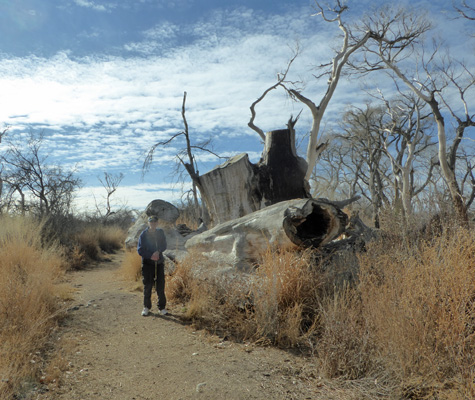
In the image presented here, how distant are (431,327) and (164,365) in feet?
8.95

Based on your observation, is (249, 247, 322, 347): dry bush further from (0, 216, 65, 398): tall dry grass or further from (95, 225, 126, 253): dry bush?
(95, 225, 126, 253): dry bush

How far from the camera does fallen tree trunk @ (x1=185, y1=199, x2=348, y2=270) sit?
5.59 m

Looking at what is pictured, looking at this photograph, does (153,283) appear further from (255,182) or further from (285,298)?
(255,182)

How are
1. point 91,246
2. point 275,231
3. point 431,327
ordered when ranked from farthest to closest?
point 91,246
point 275,231
point 431,327

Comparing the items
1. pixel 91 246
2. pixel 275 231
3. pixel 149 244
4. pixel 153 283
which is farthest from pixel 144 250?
pixel 91 246

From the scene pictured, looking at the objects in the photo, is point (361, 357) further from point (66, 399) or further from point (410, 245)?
point (66, 399)

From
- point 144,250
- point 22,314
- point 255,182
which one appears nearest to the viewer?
point 22,314

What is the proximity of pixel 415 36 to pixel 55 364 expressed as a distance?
655 inches

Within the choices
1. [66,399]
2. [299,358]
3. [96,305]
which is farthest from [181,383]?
[96,305]

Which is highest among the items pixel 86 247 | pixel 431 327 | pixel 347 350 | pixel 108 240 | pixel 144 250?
pixel 108 240

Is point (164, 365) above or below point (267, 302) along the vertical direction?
below

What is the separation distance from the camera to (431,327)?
321cm

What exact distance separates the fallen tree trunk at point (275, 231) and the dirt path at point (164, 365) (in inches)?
51.7

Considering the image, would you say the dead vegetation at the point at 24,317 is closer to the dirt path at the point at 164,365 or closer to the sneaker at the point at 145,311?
the dirt path at the point at 164,365
